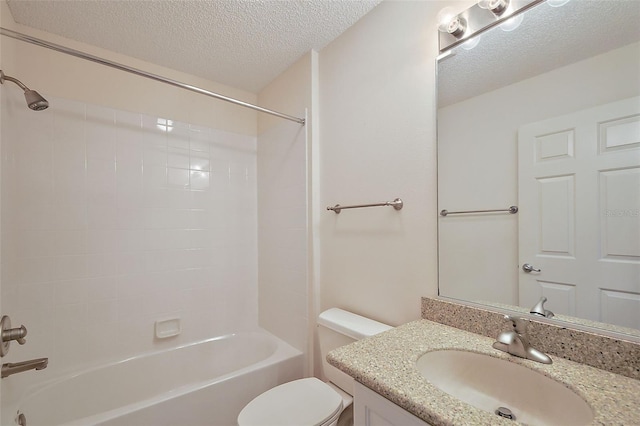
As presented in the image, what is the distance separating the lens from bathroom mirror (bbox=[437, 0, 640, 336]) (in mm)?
762

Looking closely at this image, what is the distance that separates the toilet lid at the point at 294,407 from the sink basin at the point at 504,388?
0.58m

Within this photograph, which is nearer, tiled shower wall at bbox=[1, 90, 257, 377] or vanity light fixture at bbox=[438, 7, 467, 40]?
vanity light fixture at bbox=[438, 7, 467, 40]

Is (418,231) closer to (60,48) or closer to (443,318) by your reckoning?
(443,318)

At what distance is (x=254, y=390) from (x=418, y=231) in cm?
131

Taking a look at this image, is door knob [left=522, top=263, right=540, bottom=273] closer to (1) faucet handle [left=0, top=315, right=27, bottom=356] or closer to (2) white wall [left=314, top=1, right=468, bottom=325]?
(2) white wall [left=314, top=1, right=468, bottom=325]

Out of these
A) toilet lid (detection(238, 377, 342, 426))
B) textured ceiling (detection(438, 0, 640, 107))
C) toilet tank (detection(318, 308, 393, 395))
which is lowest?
toilet lid (detection(238, 377, 342, 426))

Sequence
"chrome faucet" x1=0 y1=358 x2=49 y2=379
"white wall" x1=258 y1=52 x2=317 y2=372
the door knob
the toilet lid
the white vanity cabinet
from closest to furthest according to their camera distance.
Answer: the white vanity cabinet → the door knob → "chrome faucet" x1=0 y1=358 x2=49 y2=379 → the toilet lid → "white wall" x1=258 y1=52 x2=317 y2=372

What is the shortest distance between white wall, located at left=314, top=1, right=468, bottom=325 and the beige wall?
3.18 ft

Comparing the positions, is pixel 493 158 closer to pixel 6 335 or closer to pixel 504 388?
pixel 504 388

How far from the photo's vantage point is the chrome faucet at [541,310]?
2.92ft

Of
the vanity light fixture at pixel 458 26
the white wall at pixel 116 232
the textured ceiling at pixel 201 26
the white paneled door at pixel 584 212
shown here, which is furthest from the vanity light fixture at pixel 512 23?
the white wall at pixel 116 232

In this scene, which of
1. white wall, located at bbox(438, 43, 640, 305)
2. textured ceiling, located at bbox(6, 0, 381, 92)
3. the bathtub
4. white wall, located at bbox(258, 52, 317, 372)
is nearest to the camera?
white wall, located at bbox(438, 43, 640, 305)

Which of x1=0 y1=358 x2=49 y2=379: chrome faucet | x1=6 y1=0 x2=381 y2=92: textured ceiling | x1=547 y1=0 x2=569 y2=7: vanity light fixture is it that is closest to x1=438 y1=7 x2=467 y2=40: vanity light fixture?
x1=547 y1=0 x2=569 y2=7: vanity light fixture

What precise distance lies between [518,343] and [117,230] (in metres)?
2.20
